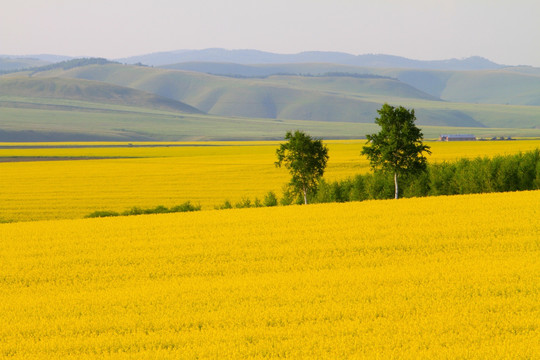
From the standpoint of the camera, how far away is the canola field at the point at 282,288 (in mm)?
11633

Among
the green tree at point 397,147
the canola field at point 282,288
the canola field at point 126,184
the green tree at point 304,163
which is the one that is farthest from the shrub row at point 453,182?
the canola field at point 282,288

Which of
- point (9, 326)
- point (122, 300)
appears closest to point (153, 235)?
point (122, 300)

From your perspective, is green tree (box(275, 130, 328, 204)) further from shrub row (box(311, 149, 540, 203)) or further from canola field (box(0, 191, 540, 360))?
canola field (box(0, 191, 540, 360))

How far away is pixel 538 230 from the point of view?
21.6m

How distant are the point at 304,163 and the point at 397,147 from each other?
6.52 meters

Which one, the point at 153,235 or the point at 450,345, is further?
the point at 153,235

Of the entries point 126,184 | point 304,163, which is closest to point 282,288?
point 304,163

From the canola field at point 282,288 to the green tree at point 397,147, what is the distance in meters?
17.3

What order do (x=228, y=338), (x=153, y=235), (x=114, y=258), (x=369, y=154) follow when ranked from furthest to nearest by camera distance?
(x=369, y=154) → (x=153, y=235) → (x=114, y=258) → (x=228, y=338)

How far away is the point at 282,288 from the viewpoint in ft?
50.1

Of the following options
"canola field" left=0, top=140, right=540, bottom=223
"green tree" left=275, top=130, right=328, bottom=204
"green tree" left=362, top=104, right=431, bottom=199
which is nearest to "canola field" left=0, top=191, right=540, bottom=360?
"green tree" left=362, top=104, right=431, bottom=199

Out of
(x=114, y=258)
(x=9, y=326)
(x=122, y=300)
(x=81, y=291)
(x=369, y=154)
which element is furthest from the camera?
(x=369, y=154)

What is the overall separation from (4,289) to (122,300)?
366 cm

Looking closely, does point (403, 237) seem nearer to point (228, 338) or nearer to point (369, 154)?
point (228, 338)
